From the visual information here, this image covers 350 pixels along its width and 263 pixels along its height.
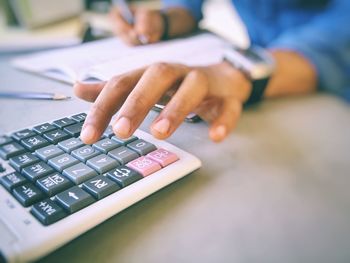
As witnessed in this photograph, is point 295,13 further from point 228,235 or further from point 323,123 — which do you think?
point 228,235

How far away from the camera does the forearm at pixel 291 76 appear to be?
0.49m

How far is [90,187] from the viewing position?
0.23 metres

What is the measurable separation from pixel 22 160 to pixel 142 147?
9 centimetres

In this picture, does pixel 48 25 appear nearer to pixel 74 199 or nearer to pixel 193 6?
pixel 193 6

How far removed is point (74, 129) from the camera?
30 cm

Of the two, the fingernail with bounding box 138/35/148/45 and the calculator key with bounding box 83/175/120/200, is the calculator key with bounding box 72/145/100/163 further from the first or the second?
the fingernail with bounding box 138/35/148/45

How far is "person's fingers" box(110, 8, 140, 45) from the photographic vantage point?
604 millimetres

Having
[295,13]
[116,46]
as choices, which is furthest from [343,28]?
[116,46]

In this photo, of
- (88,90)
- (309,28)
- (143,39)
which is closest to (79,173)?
(88,90)

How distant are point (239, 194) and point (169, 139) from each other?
0.08 metres

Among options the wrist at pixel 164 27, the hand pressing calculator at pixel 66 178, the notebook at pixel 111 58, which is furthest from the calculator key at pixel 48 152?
the wrist at pixel 164 27

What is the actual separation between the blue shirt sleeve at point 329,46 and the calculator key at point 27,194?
1.38 feet

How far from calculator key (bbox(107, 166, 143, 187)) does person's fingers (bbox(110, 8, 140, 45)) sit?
1.27 feet

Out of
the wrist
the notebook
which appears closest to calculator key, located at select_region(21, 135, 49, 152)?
the notebook
